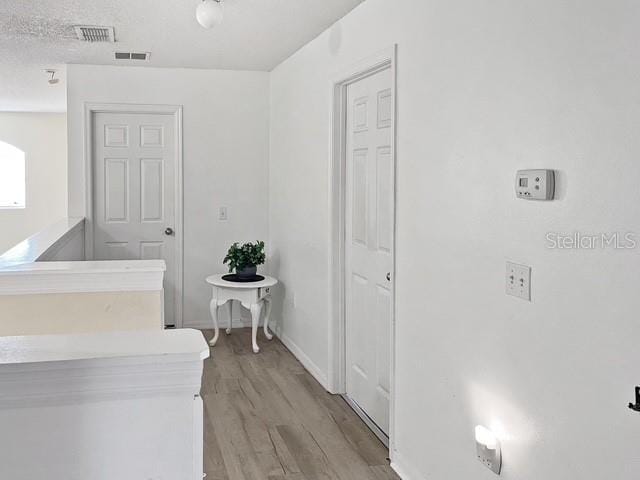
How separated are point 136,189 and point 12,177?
16.6 ft

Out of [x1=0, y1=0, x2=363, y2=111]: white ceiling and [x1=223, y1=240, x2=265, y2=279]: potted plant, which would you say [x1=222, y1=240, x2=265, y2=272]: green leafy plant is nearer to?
[x1=223, y1=240, x2=265, y2=279]: potted plant

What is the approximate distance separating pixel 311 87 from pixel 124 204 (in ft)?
7.16

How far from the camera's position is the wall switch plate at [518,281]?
85.8 inches

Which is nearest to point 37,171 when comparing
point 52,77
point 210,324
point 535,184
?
point 52,77

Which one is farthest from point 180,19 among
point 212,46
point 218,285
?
point 218,285

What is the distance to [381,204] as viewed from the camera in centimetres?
373

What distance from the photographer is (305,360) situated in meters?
5.08

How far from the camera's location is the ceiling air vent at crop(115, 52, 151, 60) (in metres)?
5.39

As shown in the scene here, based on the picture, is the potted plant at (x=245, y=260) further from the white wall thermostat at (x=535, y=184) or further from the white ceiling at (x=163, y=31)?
the white wall thermostat at (x=535, y=184)

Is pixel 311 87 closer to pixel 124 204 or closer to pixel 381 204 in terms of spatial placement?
pixel 381 204

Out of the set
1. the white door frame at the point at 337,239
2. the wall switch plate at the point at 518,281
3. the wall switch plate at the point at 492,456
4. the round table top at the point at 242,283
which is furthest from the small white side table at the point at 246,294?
the wall switch plate at the point at 518,281

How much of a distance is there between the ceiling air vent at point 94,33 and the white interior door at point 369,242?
1632mm

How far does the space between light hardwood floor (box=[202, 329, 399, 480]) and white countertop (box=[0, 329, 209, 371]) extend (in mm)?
1999

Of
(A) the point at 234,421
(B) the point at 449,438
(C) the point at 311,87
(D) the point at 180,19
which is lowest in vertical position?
(A) the point at 234,421
